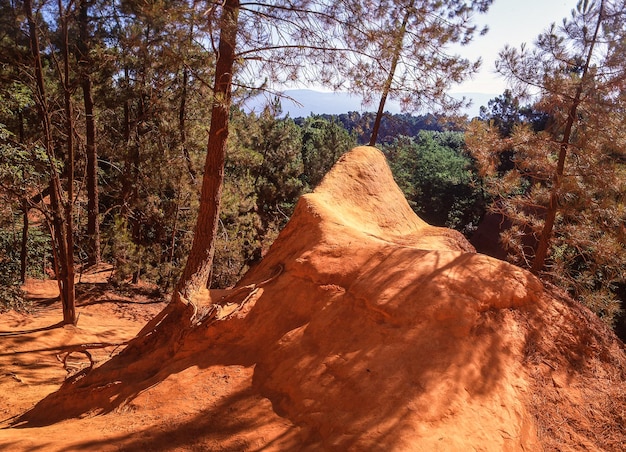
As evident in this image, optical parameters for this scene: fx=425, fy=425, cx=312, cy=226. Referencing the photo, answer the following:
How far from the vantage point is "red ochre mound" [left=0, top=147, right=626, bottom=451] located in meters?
3.64

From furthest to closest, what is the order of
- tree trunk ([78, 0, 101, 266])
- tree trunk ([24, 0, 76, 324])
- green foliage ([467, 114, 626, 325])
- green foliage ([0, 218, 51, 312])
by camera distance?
tree trunk ([78, 0, 101, 266]) → green foliage ([467, 114, 626, 325]) → tree trunk ([24, 0, 76, 324]) → green foliage ([0, 218, 51, 312])

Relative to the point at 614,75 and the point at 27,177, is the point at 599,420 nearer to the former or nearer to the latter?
the point at 614,75

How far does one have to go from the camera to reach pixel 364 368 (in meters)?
4.08

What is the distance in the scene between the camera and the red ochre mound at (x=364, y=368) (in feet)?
11.9

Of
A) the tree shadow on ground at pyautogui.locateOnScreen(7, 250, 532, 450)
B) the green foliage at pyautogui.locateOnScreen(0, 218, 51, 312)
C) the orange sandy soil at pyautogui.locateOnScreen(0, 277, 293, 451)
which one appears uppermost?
the tree shadow on ground at pyautogui.locateOnScreen(7, 250, 532, 450)

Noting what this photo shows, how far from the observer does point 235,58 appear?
6930mm

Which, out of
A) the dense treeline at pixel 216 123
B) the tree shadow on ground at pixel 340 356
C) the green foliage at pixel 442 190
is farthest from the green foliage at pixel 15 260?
the green foliage at pixel 442 190

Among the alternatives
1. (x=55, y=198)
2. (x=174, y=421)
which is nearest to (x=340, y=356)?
(x=174, y=421)

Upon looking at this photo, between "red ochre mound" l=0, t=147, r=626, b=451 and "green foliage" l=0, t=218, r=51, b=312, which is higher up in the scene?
"red ochre mound" l=0, t=147, r=626, b=451

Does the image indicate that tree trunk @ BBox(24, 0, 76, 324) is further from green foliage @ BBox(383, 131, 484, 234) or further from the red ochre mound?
green foliage @ BBox(383, 131, 484, 234)

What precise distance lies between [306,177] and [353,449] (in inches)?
1109

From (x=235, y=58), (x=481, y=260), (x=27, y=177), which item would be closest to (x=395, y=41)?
(x=235, y=58)

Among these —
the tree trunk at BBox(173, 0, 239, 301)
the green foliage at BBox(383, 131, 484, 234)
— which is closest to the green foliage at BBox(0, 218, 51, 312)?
the tree trunk at BBox(173, 0, 239, 301)

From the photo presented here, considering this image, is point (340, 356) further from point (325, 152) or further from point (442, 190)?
point (442, 190)
